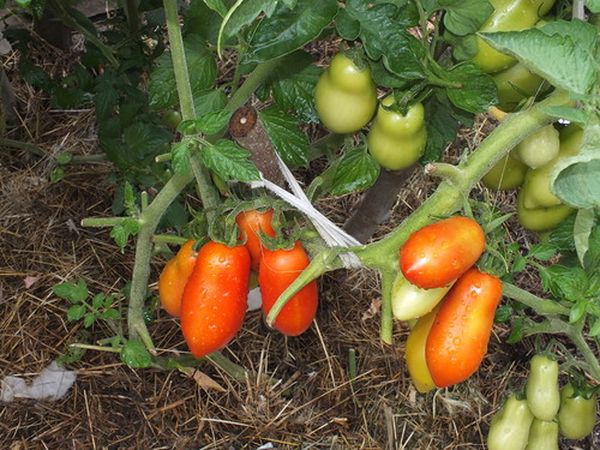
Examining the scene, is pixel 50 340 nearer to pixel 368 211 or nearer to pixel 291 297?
pixel 368 211

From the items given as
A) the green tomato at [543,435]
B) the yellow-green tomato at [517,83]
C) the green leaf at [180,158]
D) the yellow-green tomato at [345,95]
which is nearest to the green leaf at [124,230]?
the green leaf at [180,158]

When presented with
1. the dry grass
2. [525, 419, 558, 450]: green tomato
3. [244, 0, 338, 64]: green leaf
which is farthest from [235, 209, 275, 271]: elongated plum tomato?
the dry grass

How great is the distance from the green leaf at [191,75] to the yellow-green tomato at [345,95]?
0.16 m

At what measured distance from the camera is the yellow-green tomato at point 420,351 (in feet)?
3.56

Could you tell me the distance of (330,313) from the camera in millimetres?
1860

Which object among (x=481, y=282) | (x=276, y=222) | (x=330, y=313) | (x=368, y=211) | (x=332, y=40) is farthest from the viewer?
(x=332, y=40)

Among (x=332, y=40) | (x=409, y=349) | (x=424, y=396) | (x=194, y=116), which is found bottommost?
(x=424, y=396)

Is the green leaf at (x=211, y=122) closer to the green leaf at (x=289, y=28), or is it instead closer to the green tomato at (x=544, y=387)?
the green leaf at (x=289, y=28)

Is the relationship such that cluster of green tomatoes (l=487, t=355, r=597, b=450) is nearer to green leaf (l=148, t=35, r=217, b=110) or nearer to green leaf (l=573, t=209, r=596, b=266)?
green leaf (l=573, t=209, r=596, b=266)

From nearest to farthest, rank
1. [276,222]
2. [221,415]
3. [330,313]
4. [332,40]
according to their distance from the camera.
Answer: [276,222]
[221,415]
[330,313]
[332,40]

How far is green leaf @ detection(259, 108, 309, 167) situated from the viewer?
117 cm

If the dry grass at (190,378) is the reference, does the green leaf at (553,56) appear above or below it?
above

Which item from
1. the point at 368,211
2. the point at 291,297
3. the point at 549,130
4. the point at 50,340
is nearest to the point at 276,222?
the point at 291,297

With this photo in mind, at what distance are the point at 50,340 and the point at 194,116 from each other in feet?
2.81
